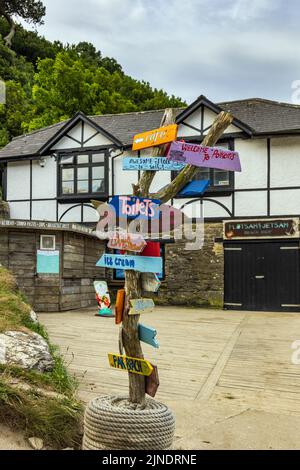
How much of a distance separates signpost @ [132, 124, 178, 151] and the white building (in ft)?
34.5

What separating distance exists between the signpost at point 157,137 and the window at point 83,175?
38.1 feet

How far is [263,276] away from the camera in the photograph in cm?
1365

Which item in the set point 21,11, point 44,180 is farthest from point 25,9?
point 44,180

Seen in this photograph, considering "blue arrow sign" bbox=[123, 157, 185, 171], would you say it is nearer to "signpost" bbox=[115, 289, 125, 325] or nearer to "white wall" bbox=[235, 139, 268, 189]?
"signpost" bbox=[115, 289, 125, 325]

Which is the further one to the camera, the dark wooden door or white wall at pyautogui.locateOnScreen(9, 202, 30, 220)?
white wall at pyautogui.locateOnScreen(9, 202, 30, 220)

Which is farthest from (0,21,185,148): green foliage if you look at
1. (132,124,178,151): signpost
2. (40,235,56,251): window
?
(132,124,178,151): signpost

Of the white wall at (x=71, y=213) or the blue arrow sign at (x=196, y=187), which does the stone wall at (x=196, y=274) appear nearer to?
the white wall at (x=71, y=213)

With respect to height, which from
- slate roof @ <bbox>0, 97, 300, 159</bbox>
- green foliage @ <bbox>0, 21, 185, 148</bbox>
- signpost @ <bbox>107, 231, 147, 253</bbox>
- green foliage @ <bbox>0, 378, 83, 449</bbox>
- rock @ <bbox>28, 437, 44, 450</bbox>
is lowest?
rock @ <bbox>28, 437, 44, 450</bbox>

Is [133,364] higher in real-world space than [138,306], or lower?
lower

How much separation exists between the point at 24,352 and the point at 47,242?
7.93 metres

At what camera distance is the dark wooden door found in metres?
13.3

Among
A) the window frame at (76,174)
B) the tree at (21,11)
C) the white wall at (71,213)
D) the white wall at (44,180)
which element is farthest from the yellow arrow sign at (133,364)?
the tree at (21,11)

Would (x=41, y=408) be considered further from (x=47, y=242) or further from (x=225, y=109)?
(x=225, y=109)
